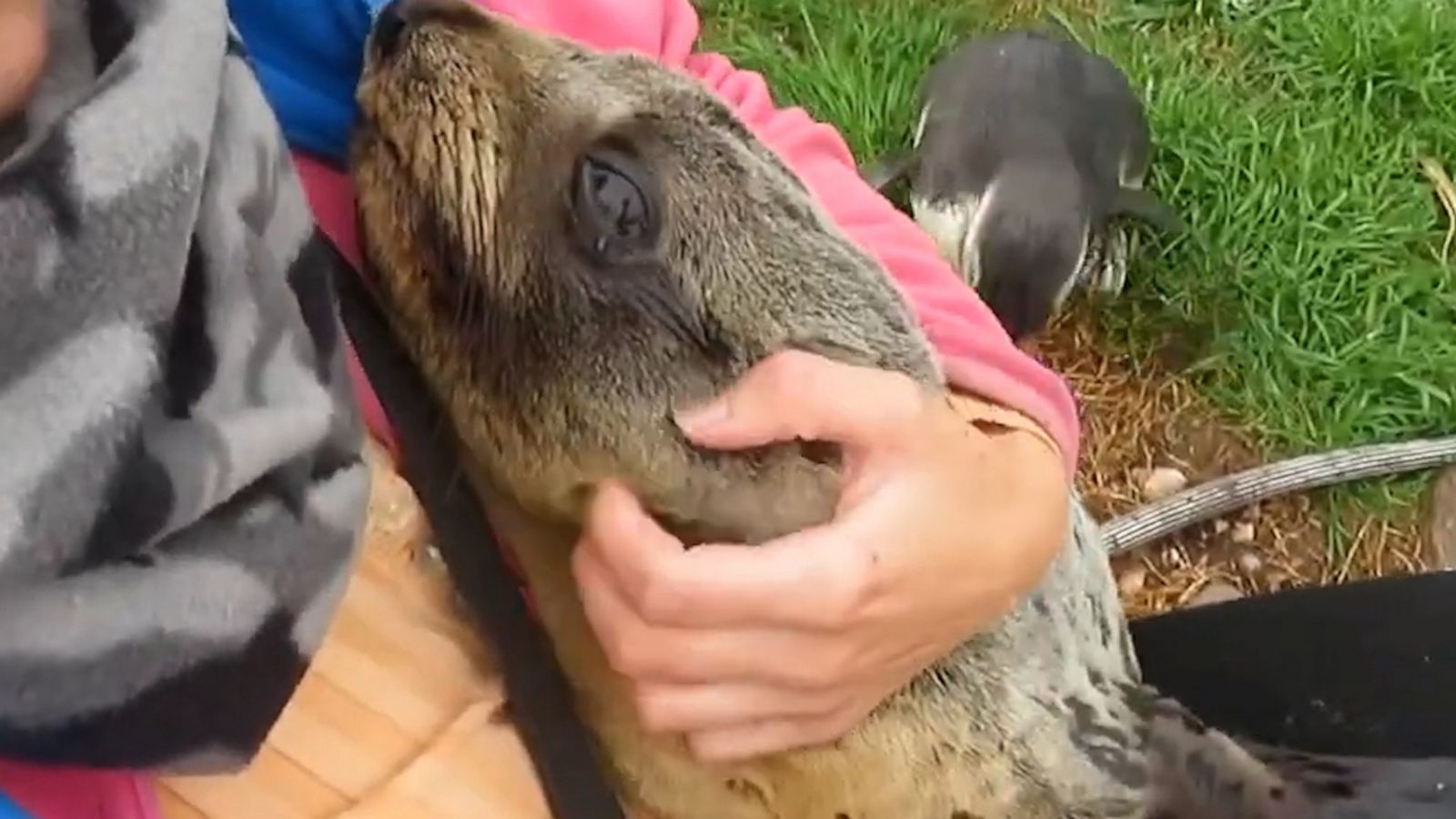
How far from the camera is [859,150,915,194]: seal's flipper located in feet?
6.45

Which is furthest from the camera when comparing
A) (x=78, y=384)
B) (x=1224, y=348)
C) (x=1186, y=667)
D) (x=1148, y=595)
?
(x=1224, y=348)

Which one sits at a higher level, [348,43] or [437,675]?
[348,43]

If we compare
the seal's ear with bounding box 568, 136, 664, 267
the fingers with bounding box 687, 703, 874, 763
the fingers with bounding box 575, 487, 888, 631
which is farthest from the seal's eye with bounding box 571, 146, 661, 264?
the fingers with bounding box 687, 703, 874, 763

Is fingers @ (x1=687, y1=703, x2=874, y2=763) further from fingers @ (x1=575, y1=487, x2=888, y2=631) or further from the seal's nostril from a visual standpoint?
the seal's nostril

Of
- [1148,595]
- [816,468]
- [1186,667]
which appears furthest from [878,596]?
[1148,595]

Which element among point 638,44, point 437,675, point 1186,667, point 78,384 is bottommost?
point 1186,667

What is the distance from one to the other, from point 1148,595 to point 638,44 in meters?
0.98

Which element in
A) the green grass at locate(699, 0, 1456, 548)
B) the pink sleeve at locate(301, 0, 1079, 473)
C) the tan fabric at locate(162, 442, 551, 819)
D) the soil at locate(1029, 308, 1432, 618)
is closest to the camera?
the tan fabric at locate(162, 442, 551, 819)

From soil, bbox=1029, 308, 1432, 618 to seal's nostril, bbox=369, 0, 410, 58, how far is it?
3.70 ft

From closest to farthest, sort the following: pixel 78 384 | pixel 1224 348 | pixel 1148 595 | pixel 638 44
Answer: pixel 78 384 → pixel 638 44 → pixel 1148 595 → pixel 1224 348

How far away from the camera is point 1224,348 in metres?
1.95

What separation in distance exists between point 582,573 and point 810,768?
0.14 m

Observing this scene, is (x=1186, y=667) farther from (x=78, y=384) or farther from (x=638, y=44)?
(x=78, y=384)

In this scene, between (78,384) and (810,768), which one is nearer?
(78,384)
